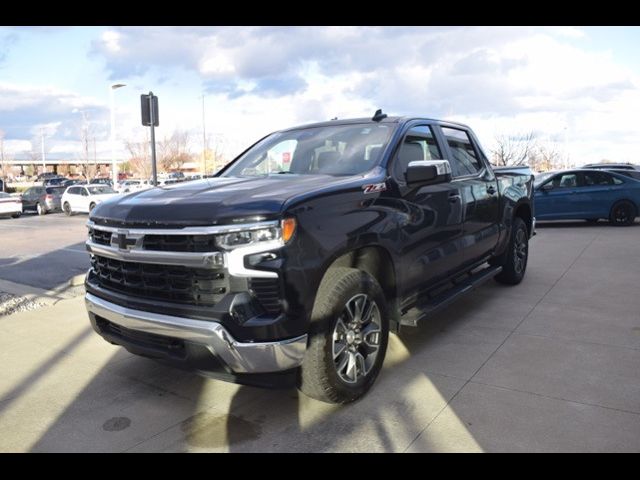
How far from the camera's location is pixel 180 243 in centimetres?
314

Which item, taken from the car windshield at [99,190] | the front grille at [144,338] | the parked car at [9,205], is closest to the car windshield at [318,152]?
the front grille at [144,338]

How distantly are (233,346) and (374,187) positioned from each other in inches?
60.7

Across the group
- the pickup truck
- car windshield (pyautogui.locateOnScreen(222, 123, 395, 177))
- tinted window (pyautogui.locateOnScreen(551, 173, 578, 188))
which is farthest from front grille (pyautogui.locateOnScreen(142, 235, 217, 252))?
tinted window (pyautogui.locateOnScreen(551, 173, 578, 188))

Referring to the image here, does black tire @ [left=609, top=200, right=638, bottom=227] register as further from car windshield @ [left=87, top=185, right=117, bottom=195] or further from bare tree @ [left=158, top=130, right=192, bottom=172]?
bare tree @ [left=158, top=130, right=192, bottom=172]

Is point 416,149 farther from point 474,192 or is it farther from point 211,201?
point 211,201

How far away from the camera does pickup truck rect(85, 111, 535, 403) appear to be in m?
3.00

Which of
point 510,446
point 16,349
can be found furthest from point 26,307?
point 510,446

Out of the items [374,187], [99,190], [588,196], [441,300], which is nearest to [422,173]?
[374,187]

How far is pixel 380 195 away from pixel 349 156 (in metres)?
0.63

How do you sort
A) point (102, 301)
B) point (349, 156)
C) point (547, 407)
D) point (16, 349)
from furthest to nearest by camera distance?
point (16, 349) < point (349, 156) < point (102, 301) < point (547, 407)

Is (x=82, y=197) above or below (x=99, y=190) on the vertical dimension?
below
